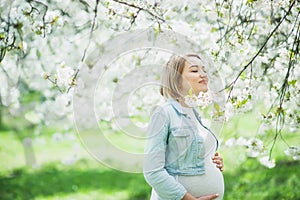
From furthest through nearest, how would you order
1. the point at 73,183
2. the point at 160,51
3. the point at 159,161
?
the point at 73,183 → the point at 160,51 → the point at 159,161

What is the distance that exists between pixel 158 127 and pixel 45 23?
1.09 metres

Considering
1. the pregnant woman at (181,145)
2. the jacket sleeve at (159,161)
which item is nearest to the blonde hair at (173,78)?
the pregnant woman at (181,145)

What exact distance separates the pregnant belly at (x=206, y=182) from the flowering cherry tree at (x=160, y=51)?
279 mm

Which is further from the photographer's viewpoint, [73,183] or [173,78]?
[73,183]

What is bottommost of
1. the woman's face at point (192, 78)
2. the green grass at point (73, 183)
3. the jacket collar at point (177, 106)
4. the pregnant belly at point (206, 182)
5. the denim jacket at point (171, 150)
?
the green grass at point (73, 183)

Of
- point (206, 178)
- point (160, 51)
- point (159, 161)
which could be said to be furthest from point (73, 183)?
point (159, 161)

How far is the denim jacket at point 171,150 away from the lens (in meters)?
2.39

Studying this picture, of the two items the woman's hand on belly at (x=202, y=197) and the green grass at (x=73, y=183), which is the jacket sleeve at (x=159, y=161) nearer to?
the woman's hand on belly at (x=202, y=197)

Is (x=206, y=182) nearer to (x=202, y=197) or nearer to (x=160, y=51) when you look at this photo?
(x=202, y=197)

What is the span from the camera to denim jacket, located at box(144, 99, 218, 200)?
2391mm

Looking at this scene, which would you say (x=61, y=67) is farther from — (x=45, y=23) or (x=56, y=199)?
(x=56, y=199)

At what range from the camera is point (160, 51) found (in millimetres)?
4152

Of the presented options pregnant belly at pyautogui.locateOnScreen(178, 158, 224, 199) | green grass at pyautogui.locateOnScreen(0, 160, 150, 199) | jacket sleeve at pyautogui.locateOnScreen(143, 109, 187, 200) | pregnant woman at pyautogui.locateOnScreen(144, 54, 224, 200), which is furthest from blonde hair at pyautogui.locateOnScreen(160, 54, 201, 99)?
green grass at pyautogui.locateOnScreen(0, 160, 150, 199)

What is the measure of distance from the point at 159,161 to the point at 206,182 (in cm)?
26
